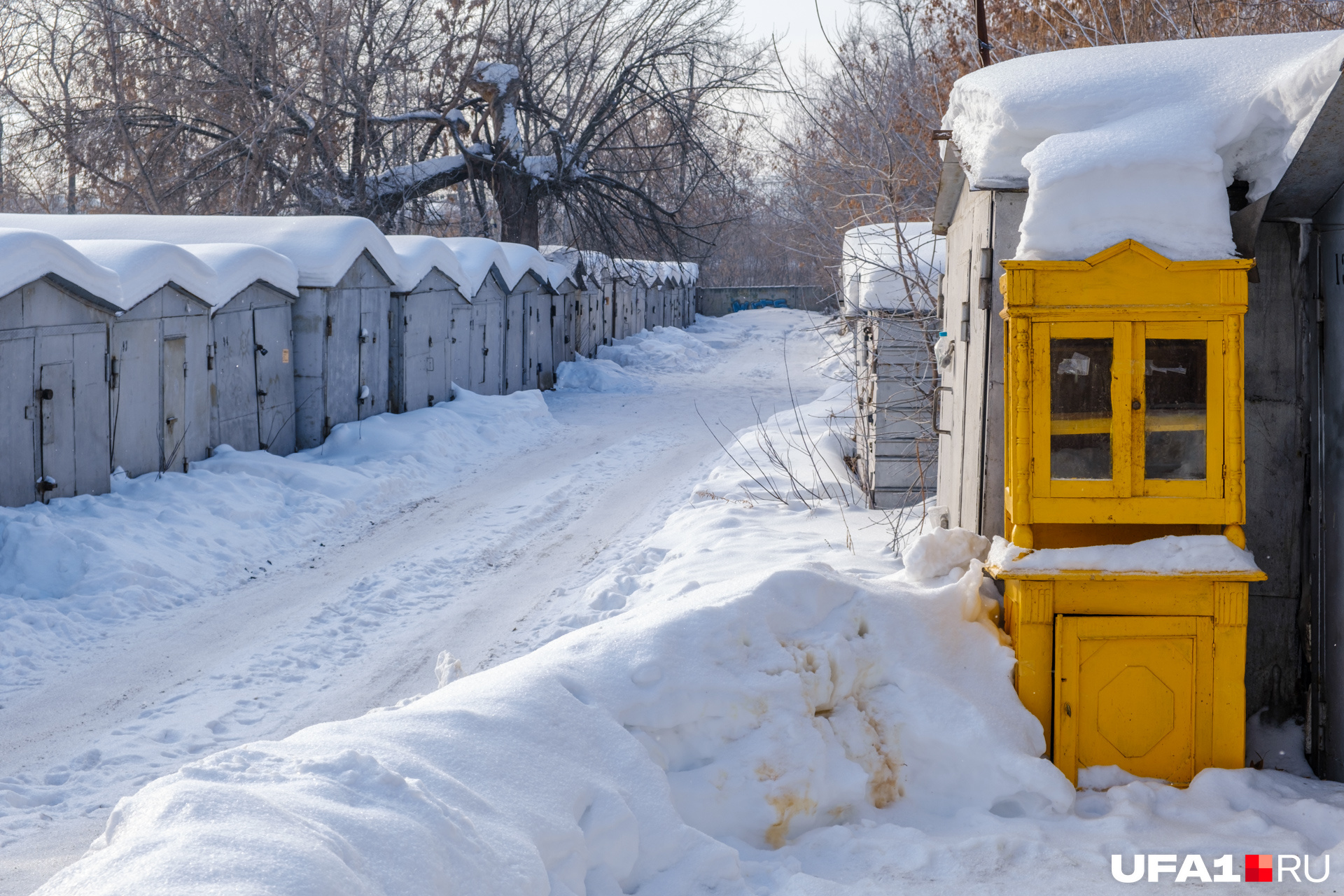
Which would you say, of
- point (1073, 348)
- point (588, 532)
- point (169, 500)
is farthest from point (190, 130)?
point (1073, 348)

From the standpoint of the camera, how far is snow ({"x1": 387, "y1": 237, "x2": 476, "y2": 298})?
634 inches

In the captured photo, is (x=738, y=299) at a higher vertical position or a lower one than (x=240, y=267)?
higher

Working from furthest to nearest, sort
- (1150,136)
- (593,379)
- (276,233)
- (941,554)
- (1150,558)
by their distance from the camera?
(593,379) < (276,233) < (941,554) < (1150,136) < (1150,558)

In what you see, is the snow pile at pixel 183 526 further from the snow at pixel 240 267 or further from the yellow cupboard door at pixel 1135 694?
the yellow cupboard door at pixel 1135 694

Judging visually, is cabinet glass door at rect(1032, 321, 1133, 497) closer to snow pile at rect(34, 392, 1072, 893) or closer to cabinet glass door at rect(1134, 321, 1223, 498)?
cabinet glass door at rect(1134, 321, 1223, 498)

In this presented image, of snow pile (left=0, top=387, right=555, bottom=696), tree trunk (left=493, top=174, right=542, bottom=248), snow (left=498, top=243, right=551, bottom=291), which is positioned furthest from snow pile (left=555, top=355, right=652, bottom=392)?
snow pile (left=0, top=387, right=555, bottom=696)

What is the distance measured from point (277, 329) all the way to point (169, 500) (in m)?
3.65

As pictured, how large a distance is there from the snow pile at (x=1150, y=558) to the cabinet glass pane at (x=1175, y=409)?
313 mm

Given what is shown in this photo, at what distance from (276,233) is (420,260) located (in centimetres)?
224

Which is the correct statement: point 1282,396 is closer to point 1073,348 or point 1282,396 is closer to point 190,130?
point 1073,348

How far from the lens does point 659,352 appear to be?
101ft

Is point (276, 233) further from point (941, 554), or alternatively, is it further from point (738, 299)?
point (738, 299)

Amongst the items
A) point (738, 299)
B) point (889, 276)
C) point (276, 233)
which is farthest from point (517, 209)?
point (738, 299)

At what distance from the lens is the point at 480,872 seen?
10.7 ft
